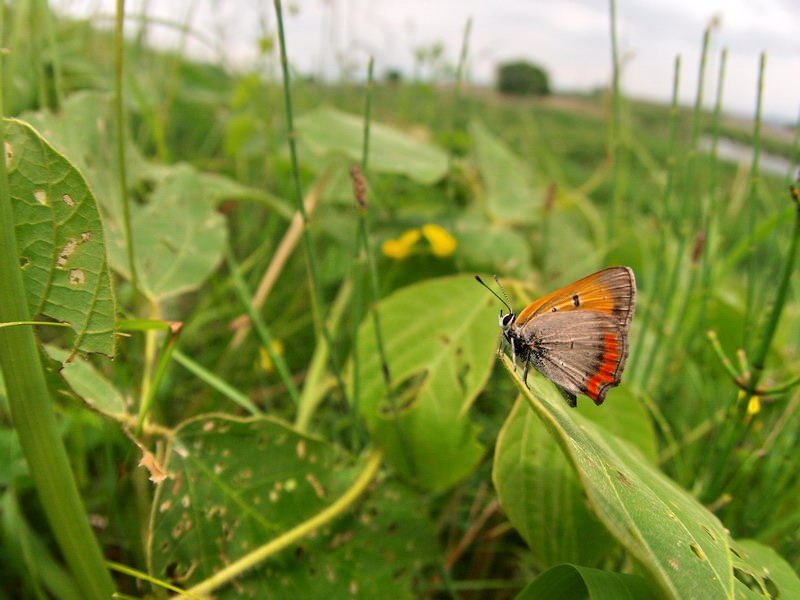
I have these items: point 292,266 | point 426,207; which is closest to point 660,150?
point 426,207

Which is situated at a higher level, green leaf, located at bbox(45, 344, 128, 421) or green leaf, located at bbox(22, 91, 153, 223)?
green leaf, located at bbox(22, 91, 153, 223)

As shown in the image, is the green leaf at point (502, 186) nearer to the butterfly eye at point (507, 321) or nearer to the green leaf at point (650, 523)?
the butterfly eye at point (507, 321)

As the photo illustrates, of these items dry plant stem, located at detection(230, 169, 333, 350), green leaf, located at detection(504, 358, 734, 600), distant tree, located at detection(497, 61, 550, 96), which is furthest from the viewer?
distant tree, located at detection(497, 61, 550, 96)

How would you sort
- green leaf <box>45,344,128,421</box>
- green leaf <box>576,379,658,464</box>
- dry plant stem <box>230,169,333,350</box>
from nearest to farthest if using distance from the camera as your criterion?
green leaf <box>45,344,128,421</box>
green leaf <box>576,379,658,464</box>
dry plant stem <box>230,169,333,350</box>

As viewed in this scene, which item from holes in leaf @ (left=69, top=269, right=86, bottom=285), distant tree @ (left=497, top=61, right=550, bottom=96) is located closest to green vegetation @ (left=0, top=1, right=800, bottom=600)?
holes in leaf @ (left=69, top=269, right=86, bottom=285)

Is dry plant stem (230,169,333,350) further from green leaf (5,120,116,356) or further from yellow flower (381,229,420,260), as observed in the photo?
green leaf (5,120,116,356)

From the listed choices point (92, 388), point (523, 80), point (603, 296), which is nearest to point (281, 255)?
point (92, 388)

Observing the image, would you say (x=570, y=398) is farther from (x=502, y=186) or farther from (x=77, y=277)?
(x=502, y=186)
